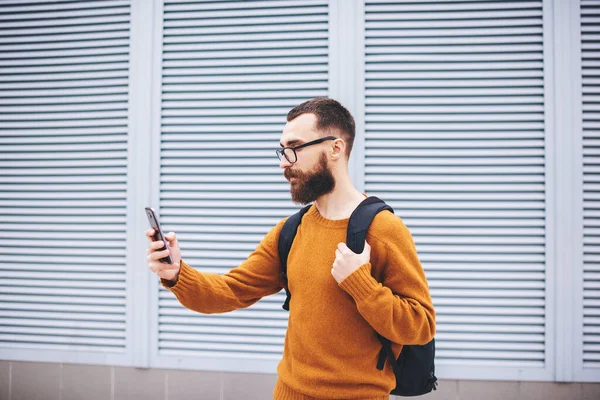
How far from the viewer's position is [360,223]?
4.85ft

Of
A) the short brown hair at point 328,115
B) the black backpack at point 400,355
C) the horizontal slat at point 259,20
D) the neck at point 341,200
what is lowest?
the black backpack at point 400,355

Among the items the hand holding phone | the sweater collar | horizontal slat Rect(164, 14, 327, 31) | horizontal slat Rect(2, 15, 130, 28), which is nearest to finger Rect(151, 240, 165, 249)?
the hand holding phone

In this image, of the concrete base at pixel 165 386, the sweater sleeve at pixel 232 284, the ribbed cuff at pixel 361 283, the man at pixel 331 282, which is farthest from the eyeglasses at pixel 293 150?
the concrete base at pixel 165 386

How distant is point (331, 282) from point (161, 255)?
0.71 m

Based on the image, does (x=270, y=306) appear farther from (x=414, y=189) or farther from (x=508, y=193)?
(x=508, y=193)

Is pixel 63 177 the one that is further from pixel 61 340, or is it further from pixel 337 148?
pixel 337 148

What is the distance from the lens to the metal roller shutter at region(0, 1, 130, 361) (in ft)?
10.4

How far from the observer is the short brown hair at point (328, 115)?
62.2 inches

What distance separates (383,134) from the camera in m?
2.96

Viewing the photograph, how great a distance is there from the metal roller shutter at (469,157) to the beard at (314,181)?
1444 millimetres

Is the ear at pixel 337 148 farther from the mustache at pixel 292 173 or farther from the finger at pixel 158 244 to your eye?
the finger at pixel 158 244

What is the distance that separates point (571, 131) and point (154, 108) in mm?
3498

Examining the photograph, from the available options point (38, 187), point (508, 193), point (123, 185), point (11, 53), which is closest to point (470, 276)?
point (508, 193)

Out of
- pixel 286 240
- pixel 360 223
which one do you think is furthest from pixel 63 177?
pixel 360 223
